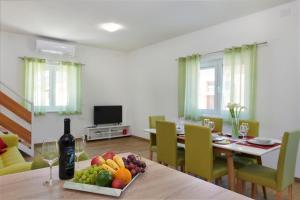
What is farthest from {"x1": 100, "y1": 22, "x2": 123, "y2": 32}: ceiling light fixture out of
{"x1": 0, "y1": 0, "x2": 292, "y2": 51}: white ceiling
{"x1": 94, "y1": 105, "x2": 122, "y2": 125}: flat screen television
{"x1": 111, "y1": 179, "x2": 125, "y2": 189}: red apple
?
{"x1": 111, "y1": 179, "x2": 125, "y2": 189}: red apple

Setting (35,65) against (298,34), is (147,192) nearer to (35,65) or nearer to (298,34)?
(298,34)

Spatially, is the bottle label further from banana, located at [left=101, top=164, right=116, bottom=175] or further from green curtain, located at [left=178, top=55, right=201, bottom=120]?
green curtain, located at [left=178, top=55, right=201, bottom=120]

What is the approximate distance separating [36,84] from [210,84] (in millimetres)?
4078

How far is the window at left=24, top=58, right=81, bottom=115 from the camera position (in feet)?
16.9

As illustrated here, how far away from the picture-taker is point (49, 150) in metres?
1.14

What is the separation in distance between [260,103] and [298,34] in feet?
3.83

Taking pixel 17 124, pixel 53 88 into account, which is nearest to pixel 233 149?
→ pixel 17 124

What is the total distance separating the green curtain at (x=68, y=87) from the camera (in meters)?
5.66

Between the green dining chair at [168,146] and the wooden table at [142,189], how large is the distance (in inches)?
71.3

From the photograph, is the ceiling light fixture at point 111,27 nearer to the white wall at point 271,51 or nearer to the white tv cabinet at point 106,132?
the white wall at point 271,51

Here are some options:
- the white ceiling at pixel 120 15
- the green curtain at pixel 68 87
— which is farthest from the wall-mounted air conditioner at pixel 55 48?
the green curtain at pixel 68 87

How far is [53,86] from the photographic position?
557 cm

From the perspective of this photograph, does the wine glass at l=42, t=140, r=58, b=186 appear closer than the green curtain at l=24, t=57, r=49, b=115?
Yes

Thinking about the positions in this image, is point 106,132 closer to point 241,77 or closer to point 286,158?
point 241,77
